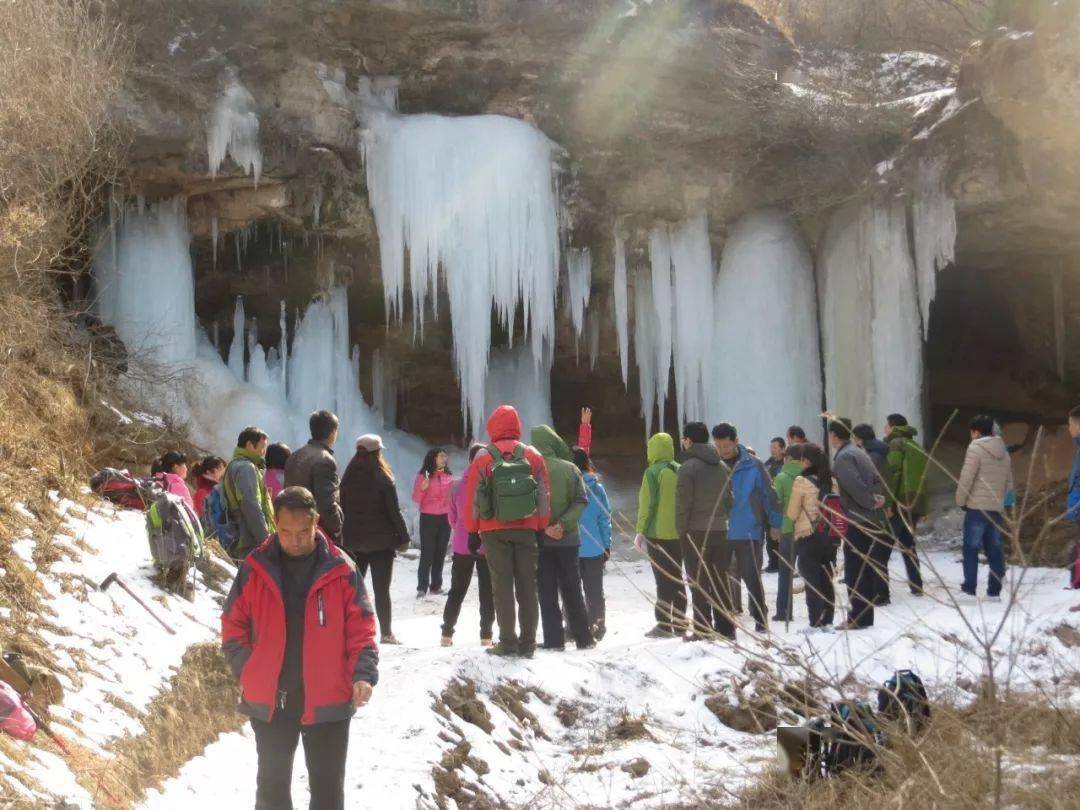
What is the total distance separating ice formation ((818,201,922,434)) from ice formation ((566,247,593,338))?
2.98 m

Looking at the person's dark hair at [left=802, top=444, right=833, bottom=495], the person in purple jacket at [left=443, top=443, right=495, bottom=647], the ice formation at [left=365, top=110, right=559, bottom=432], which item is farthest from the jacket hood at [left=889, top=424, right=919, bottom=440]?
the ice formation at [left=365, top=110, right=559, bottom=432]

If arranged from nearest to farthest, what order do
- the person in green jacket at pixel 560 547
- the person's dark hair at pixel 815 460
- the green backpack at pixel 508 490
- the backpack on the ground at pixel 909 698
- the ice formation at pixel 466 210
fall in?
1. the backpack on the ground at pixel 909 698
2. the green backpack at pixel 508 490
3. the person in green jacket at pixel 560 547
4. the person's dark hair at pixel 815 460
5. the ice formation at pixel 466 210

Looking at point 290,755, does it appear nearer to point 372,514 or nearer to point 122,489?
point 372,514

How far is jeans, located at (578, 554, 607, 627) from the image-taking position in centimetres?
952

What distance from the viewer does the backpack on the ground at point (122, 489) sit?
9.06 metres

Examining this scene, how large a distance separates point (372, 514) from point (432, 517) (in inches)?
135

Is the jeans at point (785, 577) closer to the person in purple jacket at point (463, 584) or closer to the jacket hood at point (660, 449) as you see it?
the jacket hood at point (660, 449)

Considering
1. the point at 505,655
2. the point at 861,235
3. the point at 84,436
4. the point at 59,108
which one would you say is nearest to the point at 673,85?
the point at 861,235

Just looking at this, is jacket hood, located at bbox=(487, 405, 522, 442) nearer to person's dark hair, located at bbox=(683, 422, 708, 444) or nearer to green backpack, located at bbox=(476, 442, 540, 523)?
green backpack, located at bbox=(476, 442, 540, 523)

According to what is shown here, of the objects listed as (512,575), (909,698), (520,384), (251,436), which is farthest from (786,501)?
(520,384)

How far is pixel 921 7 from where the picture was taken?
22.8m

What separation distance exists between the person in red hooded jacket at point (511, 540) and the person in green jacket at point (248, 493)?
4.06 feet

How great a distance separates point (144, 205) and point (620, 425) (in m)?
7.91

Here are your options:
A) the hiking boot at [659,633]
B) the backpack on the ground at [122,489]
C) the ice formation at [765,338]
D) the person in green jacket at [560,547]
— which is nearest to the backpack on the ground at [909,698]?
the person in green jacket at [560,547]
